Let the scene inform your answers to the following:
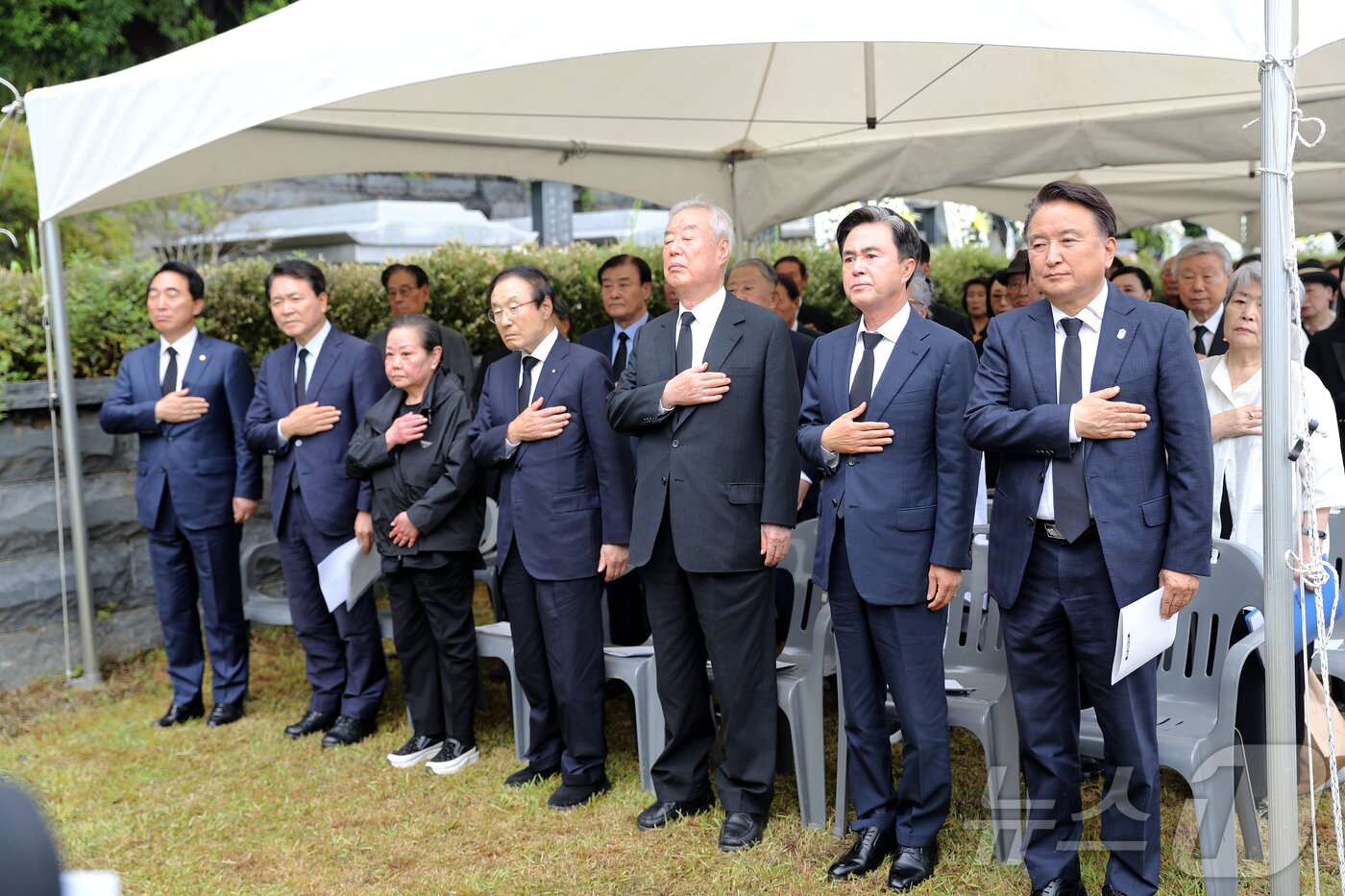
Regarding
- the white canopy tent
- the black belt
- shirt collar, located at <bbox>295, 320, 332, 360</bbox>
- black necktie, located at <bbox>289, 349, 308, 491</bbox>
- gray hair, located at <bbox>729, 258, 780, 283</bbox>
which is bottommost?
the black belt

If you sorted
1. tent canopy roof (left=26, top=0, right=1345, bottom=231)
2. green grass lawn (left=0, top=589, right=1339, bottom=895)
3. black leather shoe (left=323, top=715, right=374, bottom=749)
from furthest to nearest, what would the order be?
black leather shoe (left=323, top=715, right=374, bottom=749), green grass lawn (left=0, top=589, right=1339, bottom=895), tent canopy roof (left=26, top=0, right=1345, bottom=231)

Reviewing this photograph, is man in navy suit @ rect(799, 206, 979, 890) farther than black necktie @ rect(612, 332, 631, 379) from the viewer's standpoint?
No

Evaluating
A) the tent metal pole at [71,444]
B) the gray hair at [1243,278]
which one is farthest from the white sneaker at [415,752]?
the gray hair at [1243,278]

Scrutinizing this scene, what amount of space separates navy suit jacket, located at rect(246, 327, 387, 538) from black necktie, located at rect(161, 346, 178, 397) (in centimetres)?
47

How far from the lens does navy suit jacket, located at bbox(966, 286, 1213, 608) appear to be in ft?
9.48

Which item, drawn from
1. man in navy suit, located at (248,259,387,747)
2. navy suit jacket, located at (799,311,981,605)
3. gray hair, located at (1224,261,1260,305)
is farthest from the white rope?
man in navy suit, located at (248,259,387,747)

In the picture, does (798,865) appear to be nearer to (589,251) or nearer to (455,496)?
(455,496)

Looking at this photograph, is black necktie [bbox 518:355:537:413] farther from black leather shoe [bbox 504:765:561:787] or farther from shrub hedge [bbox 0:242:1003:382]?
shrub hedge [bbox 0:242:1003:382]

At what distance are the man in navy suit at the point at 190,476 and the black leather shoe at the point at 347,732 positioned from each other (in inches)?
24.4

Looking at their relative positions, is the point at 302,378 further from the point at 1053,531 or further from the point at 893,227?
the point at 1053,531

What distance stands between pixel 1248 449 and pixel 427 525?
276 cm

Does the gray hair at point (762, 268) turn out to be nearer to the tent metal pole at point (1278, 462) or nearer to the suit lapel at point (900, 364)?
the suit lapel at point (900, 364)

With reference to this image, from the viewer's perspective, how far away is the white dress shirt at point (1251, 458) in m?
3.50

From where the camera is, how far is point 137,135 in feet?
13.9
